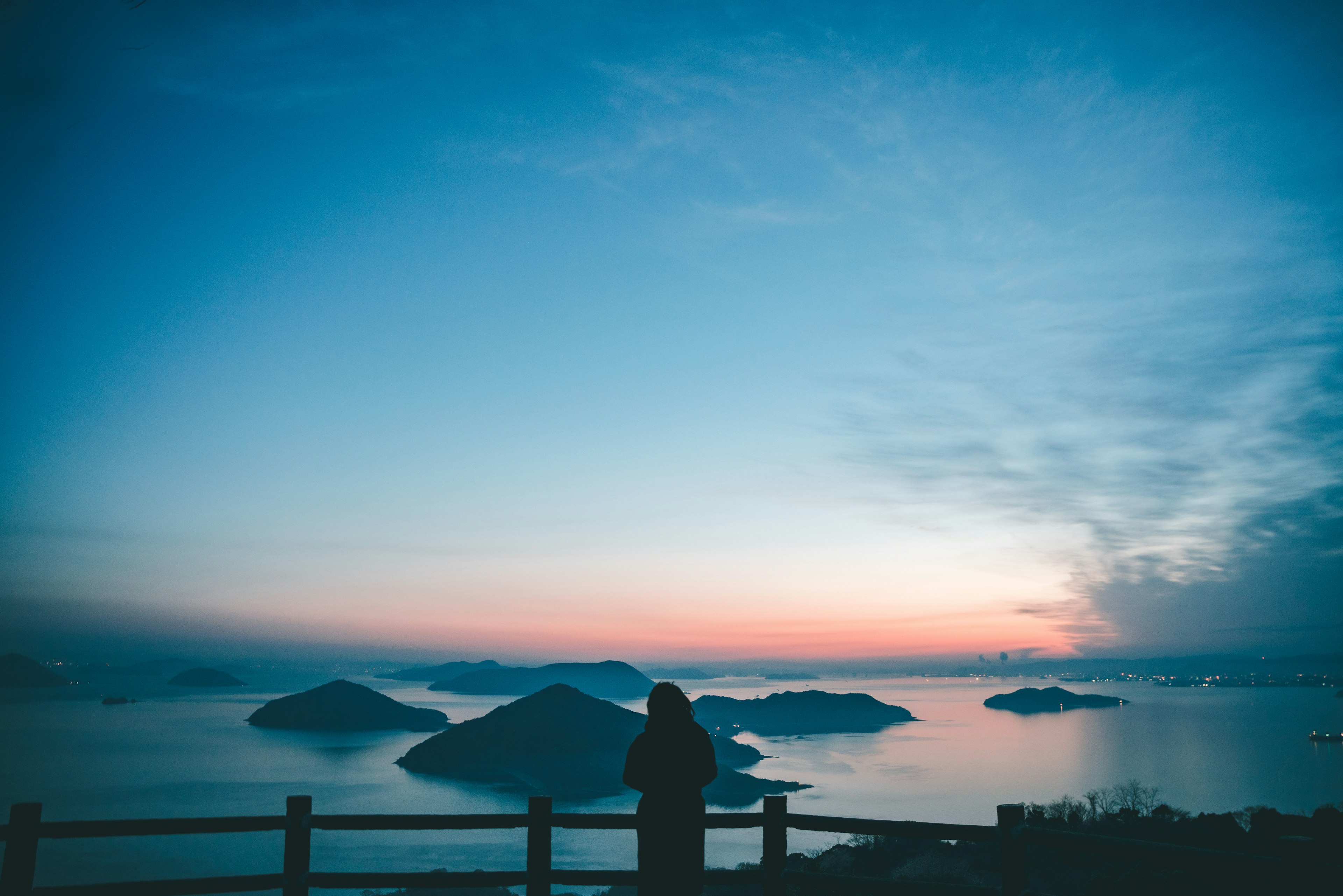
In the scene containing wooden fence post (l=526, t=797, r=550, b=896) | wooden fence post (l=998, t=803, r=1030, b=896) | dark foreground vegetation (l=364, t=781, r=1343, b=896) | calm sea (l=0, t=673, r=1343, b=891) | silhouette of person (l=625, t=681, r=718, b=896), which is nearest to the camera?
dark foreground vegetation (l=364, t=781, r=1343, b=896)

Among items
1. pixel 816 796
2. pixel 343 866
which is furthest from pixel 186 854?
pixel 816 796

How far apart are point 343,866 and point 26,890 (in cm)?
14353

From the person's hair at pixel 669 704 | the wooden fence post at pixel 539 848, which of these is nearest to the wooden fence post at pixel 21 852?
the wooden fence post at pixel 539 848

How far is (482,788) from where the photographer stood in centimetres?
17075

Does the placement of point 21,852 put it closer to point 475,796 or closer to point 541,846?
point 541,846

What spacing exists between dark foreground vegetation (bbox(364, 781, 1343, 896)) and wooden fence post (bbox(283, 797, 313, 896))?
164 cm

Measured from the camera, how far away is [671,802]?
17.3ft

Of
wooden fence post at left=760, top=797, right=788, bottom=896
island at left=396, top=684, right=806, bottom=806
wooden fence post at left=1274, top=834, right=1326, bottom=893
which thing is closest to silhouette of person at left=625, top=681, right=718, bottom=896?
wooden fence post at left=760, top=797, right=788, bottom=896

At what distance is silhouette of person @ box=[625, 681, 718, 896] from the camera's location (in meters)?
5.26

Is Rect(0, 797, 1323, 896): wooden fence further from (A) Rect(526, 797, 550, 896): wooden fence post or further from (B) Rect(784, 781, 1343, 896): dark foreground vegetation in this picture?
(B) Rect(784, 781, 1343, 896): dark foreground vegetation

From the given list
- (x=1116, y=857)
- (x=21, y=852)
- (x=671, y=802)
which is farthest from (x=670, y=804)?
(x=21, y=852)

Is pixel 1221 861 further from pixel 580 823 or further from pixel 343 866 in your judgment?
pixel 343 866

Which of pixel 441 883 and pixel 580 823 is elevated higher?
pixel 580 823

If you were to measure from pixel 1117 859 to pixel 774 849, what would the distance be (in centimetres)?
1934
